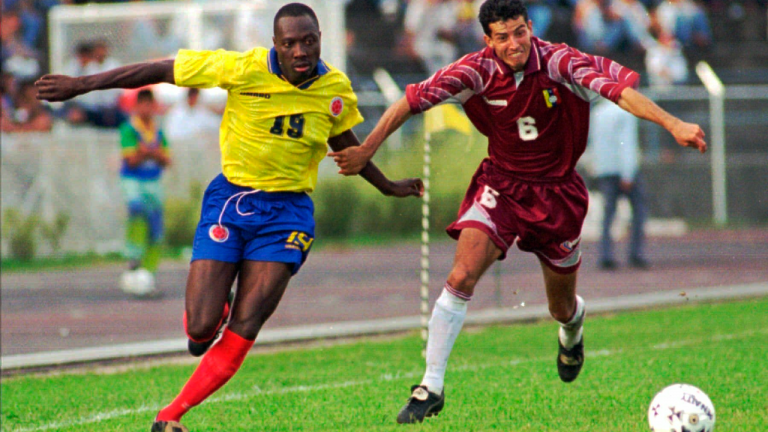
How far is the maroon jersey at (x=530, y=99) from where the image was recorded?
6.48m

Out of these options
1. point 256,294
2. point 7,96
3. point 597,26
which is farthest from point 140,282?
point 597,26

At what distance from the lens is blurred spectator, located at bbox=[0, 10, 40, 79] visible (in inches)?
821

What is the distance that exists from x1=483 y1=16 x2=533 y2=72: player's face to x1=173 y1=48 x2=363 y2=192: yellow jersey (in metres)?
0.91

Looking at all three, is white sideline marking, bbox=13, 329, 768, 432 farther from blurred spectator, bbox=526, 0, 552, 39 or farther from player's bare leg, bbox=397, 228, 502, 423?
blurred spectator, bbox=526, 0, 552, 39

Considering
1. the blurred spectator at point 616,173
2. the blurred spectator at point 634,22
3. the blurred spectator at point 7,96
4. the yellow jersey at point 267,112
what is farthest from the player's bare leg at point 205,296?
the blurred spectator at point 634,22

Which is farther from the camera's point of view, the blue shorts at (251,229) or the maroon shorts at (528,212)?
the maroon shorts at (528,212)

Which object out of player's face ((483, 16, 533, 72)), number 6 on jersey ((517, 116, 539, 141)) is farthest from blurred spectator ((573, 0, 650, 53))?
player's face ((483, 16, 533, 72))

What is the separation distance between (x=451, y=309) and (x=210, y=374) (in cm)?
141

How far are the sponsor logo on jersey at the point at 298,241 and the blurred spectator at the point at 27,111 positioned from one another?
12.8 metres

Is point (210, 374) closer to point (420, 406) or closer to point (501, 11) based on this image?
point (420, 406)

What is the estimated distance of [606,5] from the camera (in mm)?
24812

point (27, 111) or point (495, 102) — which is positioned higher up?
point (495, 102)

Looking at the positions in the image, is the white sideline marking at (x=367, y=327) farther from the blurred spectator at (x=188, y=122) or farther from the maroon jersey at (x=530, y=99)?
the blurred spectator at (x=188, y=122)

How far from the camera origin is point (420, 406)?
636 centimetres
